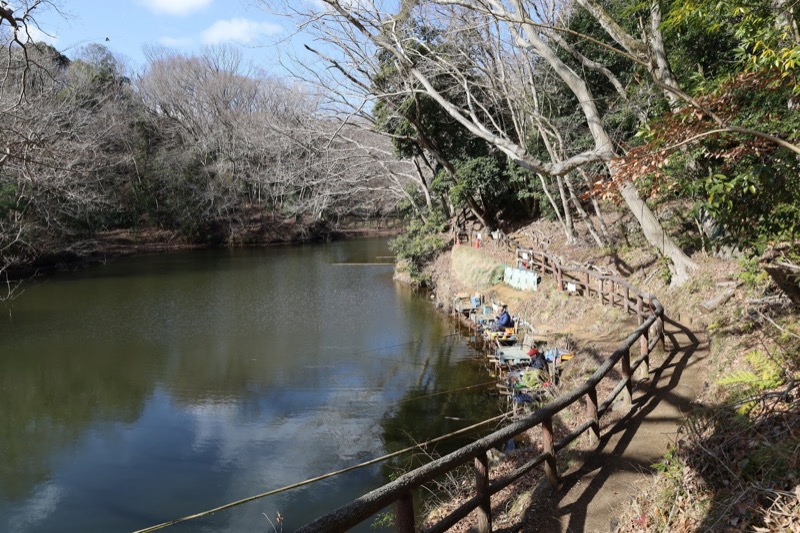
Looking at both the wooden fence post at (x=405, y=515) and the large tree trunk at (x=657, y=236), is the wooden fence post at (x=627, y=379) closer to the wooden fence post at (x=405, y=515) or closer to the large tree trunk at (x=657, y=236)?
the wooden fence post at (x=405, y=515)

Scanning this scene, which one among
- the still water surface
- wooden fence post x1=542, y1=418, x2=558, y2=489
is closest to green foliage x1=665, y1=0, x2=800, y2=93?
→ wooden fence post x1=542, y1=418, x2=558, y2=489

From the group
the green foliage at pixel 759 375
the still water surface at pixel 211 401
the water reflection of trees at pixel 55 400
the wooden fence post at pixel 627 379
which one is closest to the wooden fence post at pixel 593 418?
the wooden fence post at pixel 627 379

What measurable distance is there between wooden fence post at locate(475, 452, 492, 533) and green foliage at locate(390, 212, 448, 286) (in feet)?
71.1

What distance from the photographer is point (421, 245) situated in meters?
26.9

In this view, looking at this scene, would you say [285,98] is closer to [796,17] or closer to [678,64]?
[678,64]

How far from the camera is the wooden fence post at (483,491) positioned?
4266 mm

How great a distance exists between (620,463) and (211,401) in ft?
32.2

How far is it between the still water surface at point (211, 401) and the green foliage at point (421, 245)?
8.83ft

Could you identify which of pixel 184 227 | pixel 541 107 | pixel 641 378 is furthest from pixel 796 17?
pixel 184 227

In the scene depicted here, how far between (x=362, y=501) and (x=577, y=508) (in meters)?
2.37

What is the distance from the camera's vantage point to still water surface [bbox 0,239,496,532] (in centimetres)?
854

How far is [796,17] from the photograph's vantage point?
5.73 m

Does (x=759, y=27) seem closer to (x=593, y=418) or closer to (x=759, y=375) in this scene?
(x=759, y=375)

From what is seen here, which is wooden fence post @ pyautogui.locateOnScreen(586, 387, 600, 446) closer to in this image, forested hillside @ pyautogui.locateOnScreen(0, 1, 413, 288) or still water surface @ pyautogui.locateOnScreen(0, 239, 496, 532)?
still water surface @ pyautogui.locateOnScreen(0, 239, 496, 532)
